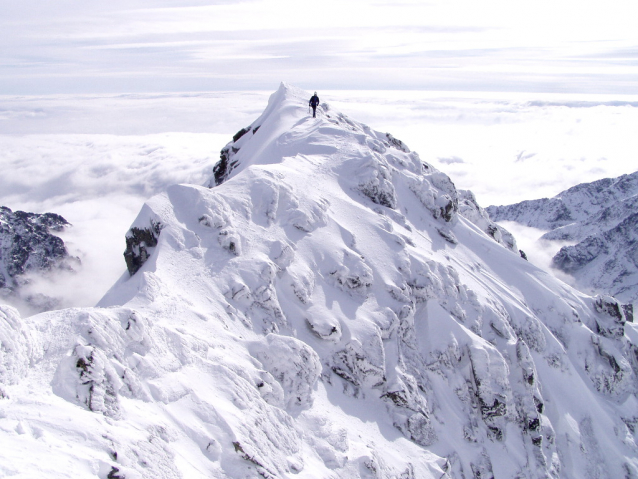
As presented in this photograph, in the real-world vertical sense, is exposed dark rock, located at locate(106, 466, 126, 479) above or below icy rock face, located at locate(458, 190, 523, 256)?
above

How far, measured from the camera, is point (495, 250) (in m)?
61.3

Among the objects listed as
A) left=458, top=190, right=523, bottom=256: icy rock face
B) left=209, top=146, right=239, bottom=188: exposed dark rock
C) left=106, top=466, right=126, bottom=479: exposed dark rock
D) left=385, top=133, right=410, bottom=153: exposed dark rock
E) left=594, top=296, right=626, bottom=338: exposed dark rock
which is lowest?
left=594, top=296, right=626, bottom=338: exposed dark rock

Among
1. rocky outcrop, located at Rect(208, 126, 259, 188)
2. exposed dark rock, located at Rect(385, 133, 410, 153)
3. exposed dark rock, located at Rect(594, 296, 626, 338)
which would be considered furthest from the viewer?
exposed dark rock, located at Rect(385, 133, 410, 153)

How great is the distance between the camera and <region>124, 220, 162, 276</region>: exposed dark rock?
33.8 metres

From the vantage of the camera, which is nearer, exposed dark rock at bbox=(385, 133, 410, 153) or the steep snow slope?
the steep snow slope

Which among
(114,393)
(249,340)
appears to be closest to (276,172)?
(249,340)

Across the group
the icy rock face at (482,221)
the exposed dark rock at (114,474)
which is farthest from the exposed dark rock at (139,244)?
the icy rock face at (482,221)

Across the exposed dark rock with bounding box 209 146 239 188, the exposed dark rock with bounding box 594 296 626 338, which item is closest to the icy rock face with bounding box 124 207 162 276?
the exposed dark rock with bounding box 209 146 239 188

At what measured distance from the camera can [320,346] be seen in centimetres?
3419

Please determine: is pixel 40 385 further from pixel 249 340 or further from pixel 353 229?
pixel 353 229

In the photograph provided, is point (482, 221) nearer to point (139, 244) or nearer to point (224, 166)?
point (224, 166)

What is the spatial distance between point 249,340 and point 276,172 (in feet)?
67.5

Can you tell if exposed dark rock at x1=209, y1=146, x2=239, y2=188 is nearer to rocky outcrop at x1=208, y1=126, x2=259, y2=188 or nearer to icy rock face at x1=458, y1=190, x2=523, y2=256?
rocky outcrop at x1=208, y1=126, x2=259, y2=188

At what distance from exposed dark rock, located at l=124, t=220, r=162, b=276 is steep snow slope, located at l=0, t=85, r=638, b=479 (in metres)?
0.17
